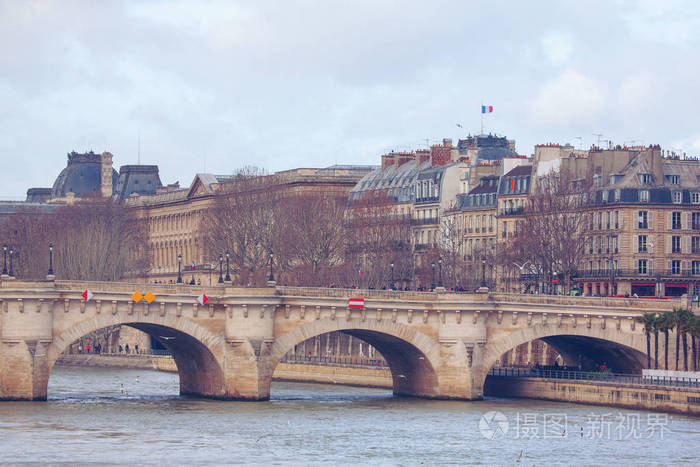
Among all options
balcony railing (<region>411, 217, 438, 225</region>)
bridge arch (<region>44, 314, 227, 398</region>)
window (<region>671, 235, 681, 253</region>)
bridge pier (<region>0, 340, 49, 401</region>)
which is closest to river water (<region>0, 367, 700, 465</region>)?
bridge pier (<region>0, 340, 49, 401</region>)

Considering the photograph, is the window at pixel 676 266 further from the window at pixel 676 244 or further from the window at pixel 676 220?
the window at pixel 676 220

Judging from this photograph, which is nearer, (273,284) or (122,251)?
(273,284)

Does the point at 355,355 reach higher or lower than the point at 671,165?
lower

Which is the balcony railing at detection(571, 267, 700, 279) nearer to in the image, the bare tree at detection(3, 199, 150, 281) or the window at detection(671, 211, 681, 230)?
the window at detection(671, 211, 681, 230)

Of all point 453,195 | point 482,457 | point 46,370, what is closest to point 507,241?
point 453,195

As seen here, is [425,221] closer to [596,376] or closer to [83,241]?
[83,241]

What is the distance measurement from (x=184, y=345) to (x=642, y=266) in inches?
1239

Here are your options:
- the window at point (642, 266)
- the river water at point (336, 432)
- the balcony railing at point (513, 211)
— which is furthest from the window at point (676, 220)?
the river water at point (336, 432)

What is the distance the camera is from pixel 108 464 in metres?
67.2

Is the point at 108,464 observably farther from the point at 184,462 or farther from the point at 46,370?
the point at 46,370

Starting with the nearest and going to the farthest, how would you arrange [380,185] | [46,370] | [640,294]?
[46,370] → [640,294] → [380,185]

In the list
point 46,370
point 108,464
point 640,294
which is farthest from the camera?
point 640,294

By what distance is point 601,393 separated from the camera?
87.0 metres

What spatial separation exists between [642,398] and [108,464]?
85.0 ft
